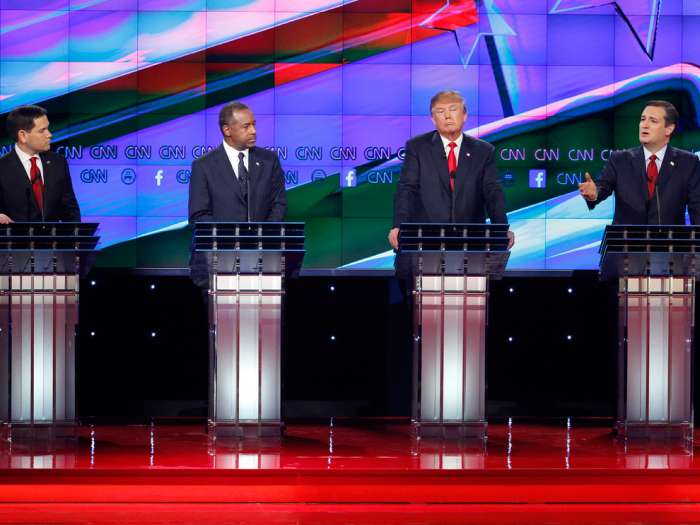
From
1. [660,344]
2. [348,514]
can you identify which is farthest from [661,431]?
[348,514]

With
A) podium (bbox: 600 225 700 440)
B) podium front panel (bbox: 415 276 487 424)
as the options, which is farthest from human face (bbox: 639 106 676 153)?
podium front panel (bbox: 415 276 487 424)

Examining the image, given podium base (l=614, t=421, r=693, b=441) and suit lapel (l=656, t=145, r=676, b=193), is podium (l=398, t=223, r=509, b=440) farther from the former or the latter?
suit lapel (l=656, t=145, r=676, b=193)

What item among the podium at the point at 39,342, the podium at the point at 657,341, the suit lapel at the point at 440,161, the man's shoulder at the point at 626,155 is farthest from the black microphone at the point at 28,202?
the man's shoulder at the point at 626,155

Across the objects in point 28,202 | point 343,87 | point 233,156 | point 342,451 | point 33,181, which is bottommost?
point 342,451

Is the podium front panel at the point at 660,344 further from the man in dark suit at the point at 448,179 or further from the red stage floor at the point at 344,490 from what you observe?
the man in dark suit at the point at 448,179

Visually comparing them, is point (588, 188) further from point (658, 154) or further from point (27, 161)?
point (27, 161)

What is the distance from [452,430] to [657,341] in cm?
100

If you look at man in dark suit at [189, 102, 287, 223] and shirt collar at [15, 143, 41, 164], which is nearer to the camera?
man in dark suit at [189, 102, 287, 223]

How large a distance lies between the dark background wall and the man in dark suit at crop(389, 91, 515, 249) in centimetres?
93

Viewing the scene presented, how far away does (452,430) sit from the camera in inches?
210

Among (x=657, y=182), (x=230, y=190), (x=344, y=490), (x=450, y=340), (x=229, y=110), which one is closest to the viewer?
(x=344, y=490)

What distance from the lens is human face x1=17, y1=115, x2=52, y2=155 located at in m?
5.79

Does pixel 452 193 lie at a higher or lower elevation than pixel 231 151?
lower

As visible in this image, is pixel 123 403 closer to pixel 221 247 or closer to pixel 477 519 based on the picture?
pixel 221 247
